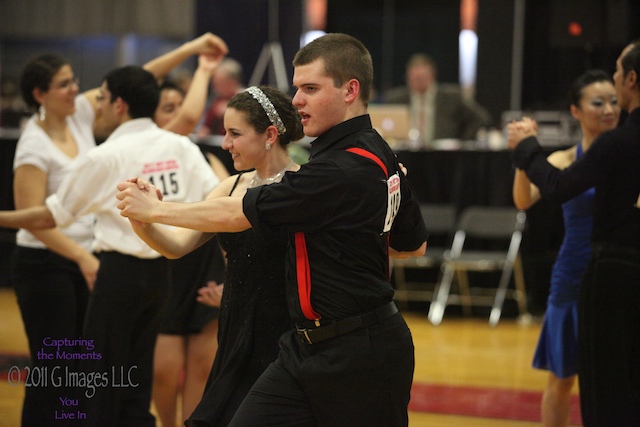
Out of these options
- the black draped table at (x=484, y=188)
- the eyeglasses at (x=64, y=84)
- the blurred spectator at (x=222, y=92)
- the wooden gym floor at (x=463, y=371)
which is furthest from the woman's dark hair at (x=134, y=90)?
the blurred spectator at (x=222, y=92)

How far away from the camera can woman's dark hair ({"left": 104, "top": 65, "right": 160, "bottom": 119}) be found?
3.81 m

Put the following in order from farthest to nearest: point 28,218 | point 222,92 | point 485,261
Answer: point 222,92
point 485,261
point 28,218

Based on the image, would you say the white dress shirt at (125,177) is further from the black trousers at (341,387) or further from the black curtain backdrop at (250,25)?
the black curtain backdrop at (250,25)

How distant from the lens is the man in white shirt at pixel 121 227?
11.9 feet

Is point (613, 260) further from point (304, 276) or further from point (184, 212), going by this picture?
point (184, 212)

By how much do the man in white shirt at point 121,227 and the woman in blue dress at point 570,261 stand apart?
165 centimetres

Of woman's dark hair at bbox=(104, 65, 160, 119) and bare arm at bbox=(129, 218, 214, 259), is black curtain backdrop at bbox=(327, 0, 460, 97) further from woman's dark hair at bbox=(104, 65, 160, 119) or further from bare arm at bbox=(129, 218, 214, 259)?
bare arm at bbox=(129, 218, 214, 259)

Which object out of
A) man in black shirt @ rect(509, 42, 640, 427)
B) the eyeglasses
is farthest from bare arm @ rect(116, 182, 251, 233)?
the eyeglasses

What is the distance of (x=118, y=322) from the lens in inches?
146

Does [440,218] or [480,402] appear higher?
[440,218]

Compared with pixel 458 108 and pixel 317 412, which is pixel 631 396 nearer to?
pixel 317 412

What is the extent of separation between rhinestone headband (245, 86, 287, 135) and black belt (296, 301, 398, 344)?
0.75 meters

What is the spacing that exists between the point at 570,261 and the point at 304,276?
7.15ft

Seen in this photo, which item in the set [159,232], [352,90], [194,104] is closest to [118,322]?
[159,232]
